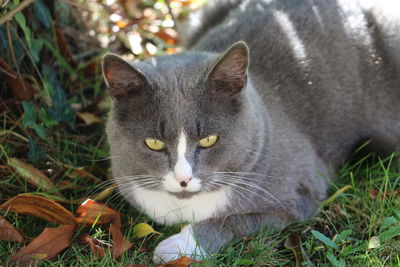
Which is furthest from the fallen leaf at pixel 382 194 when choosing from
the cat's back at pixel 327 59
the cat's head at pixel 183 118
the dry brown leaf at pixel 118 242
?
the dry brown leaf at pixel 118 242

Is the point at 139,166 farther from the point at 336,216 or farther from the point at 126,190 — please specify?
the point at 336,216

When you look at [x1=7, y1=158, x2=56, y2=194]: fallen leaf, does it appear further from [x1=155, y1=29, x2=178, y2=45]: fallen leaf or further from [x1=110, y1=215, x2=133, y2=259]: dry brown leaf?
[x1=155, y1=29, x2=178, y2=45]: fallen leaf

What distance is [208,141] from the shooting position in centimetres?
228

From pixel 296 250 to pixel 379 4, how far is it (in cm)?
155

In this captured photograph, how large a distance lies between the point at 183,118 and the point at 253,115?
378 mm

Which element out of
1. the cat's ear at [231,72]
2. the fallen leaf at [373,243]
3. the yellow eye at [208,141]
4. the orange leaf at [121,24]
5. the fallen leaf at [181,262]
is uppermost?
the cat's ear at [231,72]

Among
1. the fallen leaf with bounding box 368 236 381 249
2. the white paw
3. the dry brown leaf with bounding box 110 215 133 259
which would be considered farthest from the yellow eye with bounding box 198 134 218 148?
the fallen leaf with bounding box 368 236 381 249

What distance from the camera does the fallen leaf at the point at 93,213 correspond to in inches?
97.9

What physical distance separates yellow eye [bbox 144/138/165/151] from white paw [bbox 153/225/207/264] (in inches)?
15.8

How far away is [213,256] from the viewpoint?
2295mm

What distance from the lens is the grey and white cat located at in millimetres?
2260

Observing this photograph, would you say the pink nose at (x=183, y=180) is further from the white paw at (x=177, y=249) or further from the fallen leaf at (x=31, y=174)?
the fallen leaf at (x=31, y=174)

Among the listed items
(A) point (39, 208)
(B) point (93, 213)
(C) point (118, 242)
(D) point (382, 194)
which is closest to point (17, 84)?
(A) point (39, 208)

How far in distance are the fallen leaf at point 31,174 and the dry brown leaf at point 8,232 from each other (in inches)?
13.6
